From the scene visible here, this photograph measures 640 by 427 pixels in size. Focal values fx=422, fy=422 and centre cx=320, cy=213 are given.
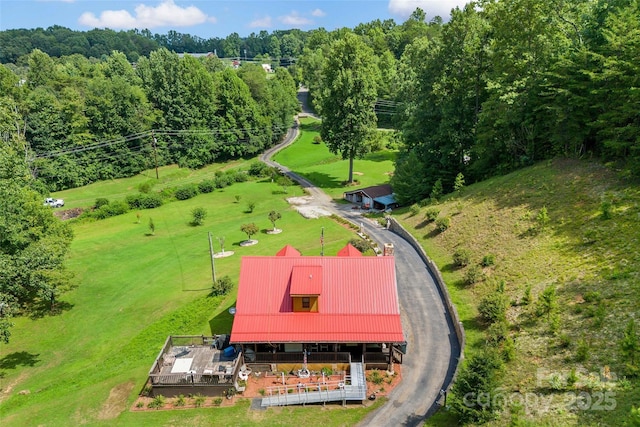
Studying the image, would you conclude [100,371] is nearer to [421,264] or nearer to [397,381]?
[397,381]

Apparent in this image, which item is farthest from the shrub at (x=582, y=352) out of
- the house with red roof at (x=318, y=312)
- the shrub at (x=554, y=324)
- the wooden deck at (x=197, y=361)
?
the wooden deck at (x=197, y=361)

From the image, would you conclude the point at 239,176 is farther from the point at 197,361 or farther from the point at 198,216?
the point at 197,361

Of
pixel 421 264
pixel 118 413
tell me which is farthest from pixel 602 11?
pixel 118 413

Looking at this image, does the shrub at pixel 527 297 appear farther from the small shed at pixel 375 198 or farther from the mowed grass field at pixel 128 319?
the small shed at pixel 375 198

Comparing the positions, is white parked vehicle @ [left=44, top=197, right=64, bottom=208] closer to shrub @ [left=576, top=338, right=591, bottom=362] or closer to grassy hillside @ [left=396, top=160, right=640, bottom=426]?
grassy hillside @ [left=396, top=160, right=640, bottom=426]

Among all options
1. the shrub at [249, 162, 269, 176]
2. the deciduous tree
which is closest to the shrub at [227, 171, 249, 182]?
the shrub at [249, 162, 269, 176]
